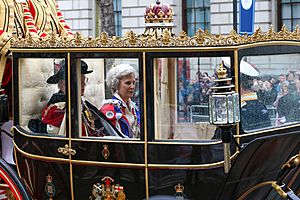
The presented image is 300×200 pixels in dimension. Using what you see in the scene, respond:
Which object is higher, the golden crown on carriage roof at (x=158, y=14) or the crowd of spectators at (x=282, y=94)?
the golden crown on carriage roof at (x=158, y=14)

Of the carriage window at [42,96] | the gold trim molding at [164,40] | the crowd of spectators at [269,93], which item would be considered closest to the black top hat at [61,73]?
the carriage window at [42,96]

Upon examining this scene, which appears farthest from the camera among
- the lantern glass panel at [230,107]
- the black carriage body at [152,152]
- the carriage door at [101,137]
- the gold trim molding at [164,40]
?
the carriage door at [101,137]

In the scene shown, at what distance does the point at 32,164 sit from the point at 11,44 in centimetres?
112

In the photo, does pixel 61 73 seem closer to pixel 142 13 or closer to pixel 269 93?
pixel 269 93

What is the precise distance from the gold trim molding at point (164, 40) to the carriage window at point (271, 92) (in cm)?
17

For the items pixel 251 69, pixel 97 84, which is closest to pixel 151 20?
pixel 97 84

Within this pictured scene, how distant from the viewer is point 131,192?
6.23 metres

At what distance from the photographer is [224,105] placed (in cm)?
550

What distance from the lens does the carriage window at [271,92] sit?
6.06 metres

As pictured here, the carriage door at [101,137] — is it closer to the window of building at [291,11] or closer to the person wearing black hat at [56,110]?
the person wearing black hat at [56,110]

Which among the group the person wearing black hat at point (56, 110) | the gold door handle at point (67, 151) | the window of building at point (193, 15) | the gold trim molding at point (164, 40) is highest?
the window of building at point (193, 15)

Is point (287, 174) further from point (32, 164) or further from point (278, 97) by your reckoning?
point (32, 164)

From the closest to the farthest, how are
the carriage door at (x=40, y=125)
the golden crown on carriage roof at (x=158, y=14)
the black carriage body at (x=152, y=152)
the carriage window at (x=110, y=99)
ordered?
the black carriage body at (x=152, y=152) < the carriage window at (x=110, y=99) < the carriage door at (x=40, y=125) < the golden crown on carriage roof at (x=158, y=14)

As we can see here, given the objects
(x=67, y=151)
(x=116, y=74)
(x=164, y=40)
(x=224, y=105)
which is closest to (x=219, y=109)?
(x=224, y=105)
